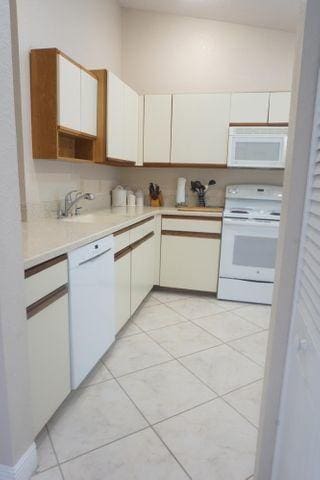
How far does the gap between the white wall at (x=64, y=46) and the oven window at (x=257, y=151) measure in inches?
53.2

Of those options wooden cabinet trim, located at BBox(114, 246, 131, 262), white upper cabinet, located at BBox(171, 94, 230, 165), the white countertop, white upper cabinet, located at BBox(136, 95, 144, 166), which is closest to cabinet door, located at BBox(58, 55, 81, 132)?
the white countertop

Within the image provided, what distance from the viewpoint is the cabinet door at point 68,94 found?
1.98 metres

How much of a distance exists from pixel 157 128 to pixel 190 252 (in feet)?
4.29

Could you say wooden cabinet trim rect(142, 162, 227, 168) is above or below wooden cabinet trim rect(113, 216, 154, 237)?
above

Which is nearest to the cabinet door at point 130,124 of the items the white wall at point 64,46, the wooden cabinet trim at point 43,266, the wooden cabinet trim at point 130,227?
the white wall at point 64,46

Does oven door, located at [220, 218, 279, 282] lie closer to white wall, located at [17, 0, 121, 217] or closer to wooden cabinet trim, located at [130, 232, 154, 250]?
wooden cabinet trim, located at [130, 232, 154, 250]

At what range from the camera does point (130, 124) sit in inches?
122

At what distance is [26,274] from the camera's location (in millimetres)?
1229

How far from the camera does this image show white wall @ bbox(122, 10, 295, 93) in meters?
3.17

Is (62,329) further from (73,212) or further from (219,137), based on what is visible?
(219,137)

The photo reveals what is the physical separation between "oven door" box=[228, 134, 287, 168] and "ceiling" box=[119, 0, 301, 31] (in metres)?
1.04

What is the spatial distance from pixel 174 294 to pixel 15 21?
262 cm

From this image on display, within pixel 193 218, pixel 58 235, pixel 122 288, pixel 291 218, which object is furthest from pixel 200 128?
pixel 291 218

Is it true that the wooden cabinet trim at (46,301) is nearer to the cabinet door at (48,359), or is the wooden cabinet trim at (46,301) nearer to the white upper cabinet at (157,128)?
the cabinet door at (48,359)
